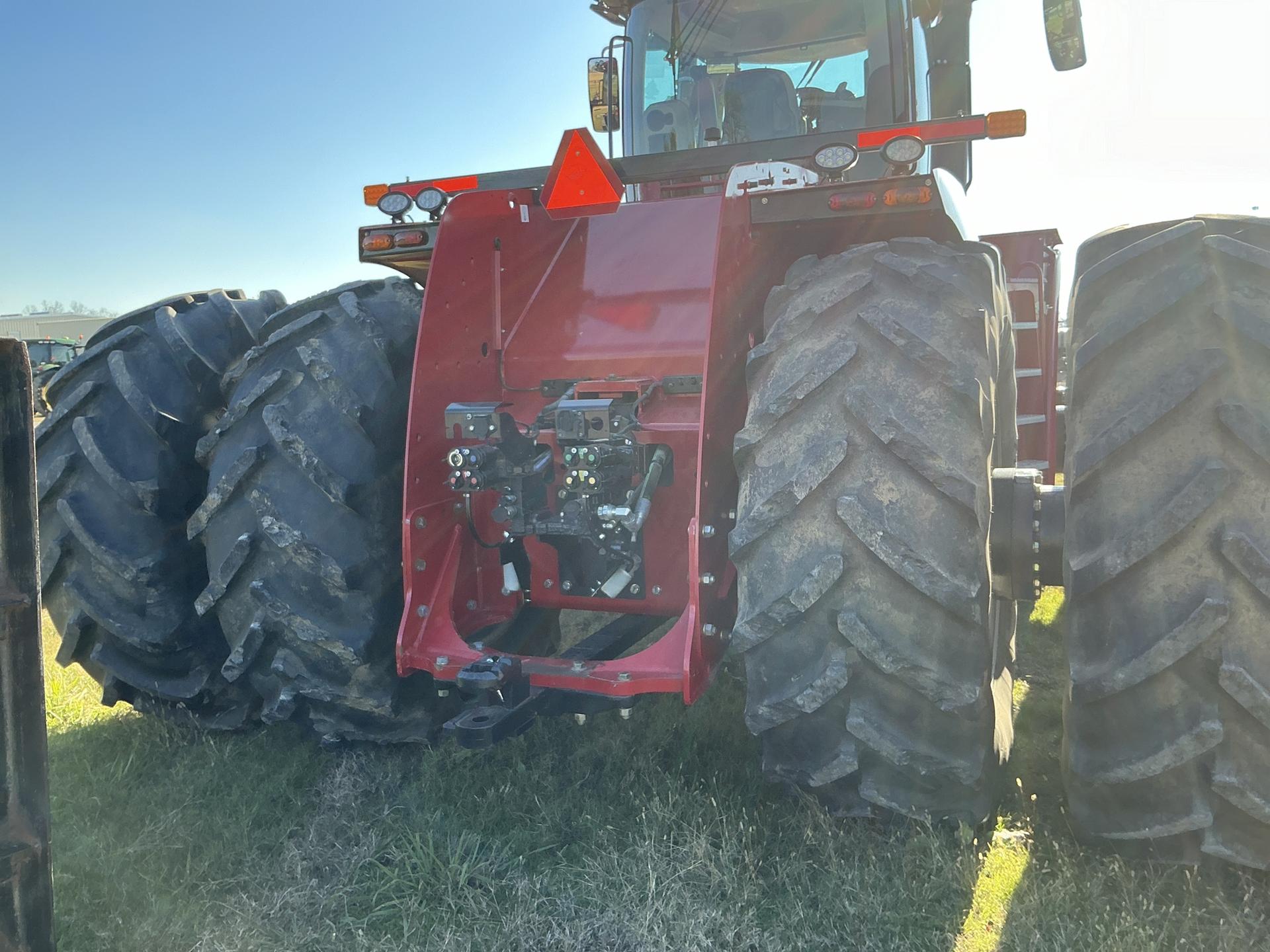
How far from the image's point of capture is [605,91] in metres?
4.39

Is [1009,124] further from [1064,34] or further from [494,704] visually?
[494,704]

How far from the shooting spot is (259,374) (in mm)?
2906

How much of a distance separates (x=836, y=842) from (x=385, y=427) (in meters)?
1.80

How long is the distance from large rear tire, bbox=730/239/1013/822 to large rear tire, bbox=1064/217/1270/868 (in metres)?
0.23

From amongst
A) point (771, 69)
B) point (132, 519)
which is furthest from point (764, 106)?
point (132, 519)

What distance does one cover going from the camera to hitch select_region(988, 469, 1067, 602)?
2.31 m

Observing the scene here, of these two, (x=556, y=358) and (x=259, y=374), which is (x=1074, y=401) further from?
(x=259, y=374)

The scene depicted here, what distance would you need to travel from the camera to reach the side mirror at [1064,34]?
3613 mm

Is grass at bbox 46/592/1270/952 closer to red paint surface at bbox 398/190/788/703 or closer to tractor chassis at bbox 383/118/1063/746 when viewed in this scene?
tractor chassis at bbox 383/118/1063/746

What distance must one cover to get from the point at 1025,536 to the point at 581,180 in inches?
64.7

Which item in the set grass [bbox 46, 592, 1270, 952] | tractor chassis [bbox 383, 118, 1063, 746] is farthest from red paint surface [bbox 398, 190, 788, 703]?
grass [bbox 46, 592, 1270, 952]

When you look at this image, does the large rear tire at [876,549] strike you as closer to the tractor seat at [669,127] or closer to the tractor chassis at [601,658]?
the tractor chassis at [601,658]

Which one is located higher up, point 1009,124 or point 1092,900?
point 1009,124

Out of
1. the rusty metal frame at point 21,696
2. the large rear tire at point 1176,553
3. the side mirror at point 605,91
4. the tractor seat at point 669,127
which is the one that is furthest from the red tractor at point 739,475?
the rusty metal frame at point 21,696
